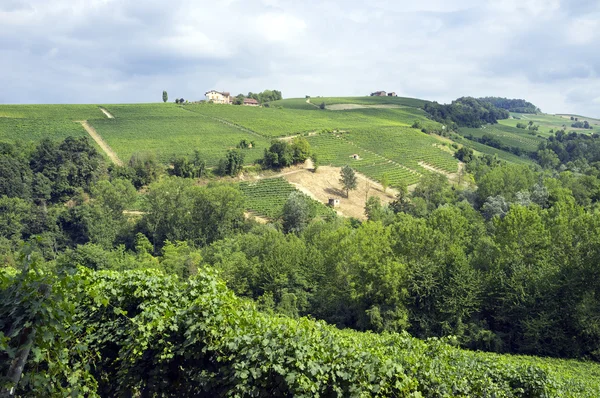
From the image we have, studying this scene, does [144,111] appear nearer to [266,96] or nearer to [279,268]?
[266,96]

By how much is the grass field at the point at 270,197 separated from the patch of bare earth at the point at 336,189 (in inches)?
118

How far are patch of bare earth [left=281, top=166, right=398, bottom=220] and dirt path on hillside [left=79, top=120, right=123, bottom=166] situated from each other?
102ft

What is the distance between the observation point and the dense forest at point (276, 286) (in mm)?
9164

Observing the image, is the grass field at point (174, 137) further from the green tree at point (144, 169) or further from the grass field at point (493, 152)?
the grass field at point (493, 152)

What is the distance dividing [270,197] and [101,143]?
1586 inches

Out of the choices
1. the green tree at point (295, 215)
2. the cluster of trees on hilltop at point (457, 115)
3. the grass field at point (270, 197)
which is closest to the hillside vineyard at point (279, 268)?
the green tree at point (295, 215)

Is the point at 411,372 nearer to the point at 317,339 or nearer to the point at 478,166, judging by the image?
the point at 317,339

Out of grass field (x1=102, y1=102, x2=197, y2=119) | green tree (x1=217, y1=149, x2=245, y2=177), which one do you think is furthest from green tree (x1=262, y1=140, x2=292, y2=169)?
grass field (x1=102, y1=102, x2=197, y2=119)

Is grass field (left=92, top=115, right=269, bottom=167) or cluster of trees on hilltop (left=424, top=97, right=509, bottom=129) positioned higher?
cluster of trees on hilltop (left=424, top=97, right=509, bottom=129)

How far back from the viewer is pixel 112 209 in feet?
214

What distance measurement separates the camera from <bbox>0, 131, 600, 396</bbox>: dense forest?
9.16 m

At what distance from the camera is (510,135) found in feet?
502

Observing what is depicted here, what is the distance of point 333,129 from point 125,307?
107 m

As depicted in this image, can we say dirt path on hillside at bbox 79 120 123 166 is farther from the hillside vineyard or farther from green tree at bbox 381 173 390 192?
green tree at bbox 381 173 390 192
